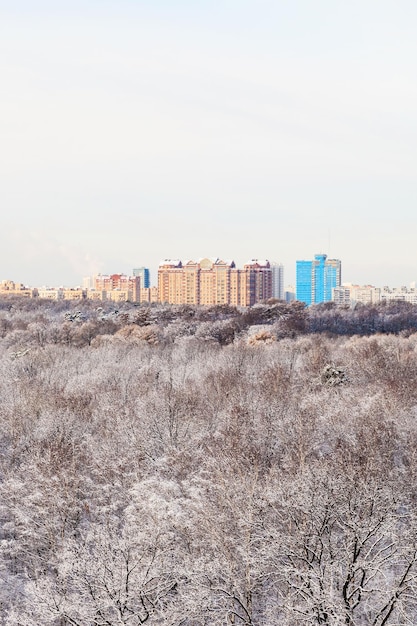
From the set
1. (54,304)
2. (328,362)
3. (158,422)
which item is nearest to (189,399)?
(158,422)

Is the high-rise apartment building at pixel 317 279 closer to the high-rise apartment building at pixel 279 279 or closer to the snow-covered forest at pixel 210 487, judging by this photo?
the high-rise apartment building at pixel 279 279

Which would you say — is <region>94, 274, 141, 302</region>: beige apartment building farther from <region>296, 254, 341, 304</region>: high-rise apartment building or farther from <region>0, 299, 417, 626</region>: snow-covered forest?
<region>0, 299, 417, 626</region>: snow-covered forest

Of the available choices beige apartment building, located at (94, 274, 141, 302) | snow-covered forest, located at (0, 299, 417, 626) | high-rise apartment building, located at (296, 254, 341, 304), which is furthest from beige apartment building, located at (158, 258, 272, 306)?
snow-covered forest, located at (0, 299, 417, 626)

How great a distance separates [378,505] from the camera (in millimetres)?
15000

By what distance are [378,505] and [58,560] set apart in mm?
8371

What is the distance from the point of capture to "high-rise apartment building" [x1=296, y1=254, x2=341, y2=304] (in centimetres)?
13575

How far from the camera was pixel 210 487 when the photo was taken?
18.1 m

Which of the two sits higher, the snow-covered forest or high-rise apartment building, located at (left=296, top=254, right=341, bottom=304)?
high-rise apartment building, located at (left=296, top=254, right=341, bottom=304)

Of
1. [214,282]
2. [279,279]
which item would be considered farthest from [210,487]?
[279,279]

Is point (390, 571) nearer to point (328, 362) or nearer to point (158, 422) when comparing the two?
point (158, 422)

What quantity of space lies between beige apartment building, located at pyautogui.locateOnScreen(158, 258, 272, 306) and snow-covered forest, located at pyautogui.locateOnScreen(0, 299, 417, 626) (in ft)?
199

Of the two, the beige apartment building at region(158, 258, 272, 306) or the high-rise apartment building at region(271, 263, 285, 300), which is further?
the high-rise apartment building at region(271, 263, 285, 300)

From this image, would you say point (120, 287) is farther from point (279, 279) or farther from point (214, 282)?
point (279, 279)

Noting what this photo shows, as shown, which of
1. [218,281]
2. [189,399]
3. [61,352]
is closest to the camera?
[189,399]
